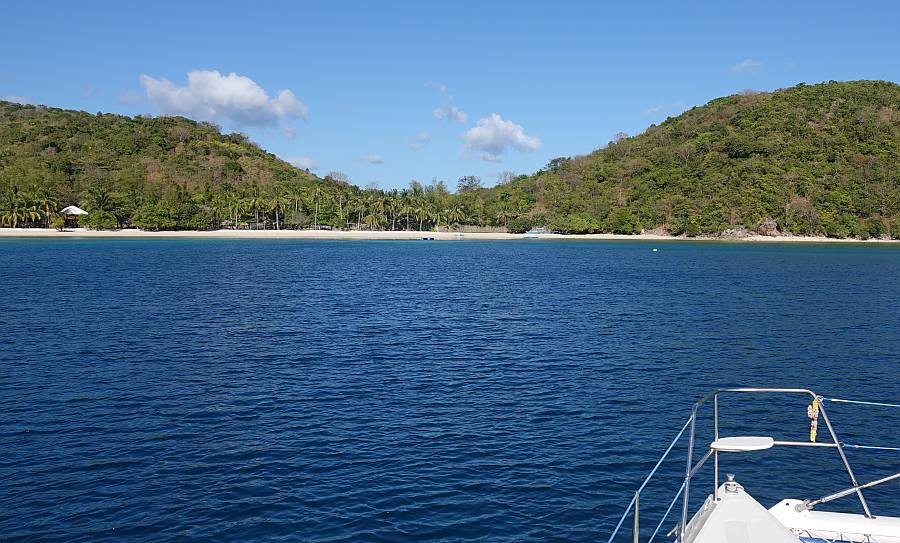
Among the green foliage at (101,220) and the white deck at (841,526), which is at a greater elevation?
the green foliage at (101,220)

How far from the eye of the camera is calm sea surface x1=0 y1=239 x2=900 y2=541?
18.6 meters

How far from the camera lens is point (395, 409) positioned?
27.9 metres

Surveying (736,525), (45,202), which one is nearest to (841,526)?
(736,525)

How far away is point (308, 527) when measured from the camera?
17453mm

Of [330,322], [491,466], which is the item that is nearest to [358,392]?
[491,466]

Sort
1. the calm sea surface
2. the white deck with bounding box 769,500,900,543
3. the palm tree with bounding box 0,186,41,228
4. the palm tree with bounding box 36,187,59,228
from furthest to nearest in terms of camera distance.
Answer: the palm tree with bounding box 36,187,59,228, the palm tree with bounding box 0,186,41,228, the calm sea surface, the white deck with bounding box 769,500,900,543

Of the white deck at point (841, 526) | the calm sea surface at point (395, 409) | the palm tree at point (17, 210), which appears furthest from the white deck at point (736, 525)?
the palm tree at point (17, 210)

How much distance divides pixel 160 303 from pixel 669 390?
46469 mm

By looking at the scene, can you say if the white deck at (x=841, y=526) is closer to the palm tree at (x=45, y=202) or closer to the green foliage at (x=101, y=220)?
the green foliage at (x=101, y=220)

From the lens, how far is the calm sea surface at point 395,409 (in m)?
18.6

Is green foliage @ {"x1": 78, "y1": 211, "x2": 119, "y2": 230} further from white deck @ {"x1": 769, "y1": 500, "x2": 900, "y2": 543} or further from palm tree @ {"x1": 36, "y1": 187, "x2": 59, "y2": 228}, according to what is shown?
white deck @ {"x1": 769, "y1": 500, "x2": 900, "y2": 543}

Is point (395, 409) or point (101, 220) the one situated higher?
point (101, 220)

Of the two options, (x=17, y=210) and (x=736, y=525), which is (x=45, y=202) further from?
(x=736, y=525)

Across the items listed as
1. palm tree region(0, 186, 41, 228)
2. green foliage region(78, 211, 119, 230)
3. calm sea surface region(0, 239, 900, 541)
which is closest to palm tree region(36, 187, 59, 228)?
palm tree region(0, 186, 41, 228)
